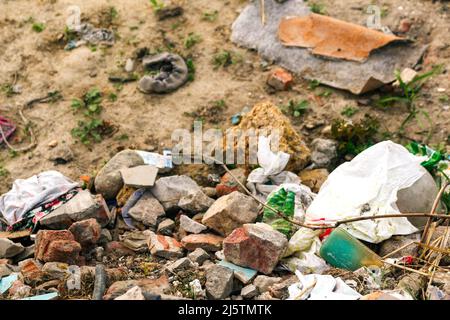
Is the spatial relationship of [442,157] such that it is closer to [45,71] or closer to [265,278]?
[265,278]

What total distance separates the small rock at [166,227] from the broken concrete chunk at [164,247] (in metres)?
0.16

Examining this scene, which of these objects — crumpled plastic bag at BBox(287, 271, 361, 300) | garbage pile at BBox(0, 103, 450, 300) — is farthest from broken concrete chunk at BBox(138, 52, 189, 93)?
crumpled plastic bag at BBox(287, 271, 361, 300)

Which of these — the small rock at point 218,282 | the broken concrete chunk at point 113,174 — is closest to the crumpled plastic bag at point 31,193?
the broken concrete chunk at point 113,174

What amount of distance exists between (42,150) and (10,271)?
1.73m

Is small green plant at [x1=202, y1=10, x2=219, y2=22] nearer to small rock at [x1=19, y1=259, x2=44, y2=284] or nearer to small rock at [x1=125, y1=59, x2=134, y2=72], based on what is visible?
small rock at [x1=125, y1=59, x2=134, y2=72]

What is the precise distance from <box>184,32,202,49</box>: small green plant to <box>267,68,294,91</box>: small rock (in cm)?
88

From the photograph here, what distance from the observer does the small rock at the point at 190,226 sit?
4.27 meters

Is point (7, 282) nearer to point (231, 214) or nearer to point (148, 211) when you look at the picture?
point (148, 211)

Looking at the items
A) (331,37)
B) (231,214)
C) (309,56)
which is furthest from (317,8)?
(231,214)

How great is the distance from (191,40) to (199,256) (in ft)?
9.50

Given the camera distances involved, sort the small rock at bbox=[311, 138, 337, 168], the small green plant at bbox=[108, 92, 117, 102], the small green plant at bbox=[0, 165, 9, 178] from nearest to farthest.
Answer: the small rock at bbox=[311, 138, 337, 168], the small green plant at bbox=[0, 165, 9, 178], the small green plant at bbox=[108, 92, 117, 102]

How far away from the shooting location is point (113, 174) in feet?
15.6

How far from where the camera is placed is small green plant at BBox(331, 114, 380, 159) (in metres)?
5.07

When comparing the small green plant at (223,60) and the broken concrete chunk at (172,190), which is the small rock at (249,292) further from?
the small green plant at (223,60)
